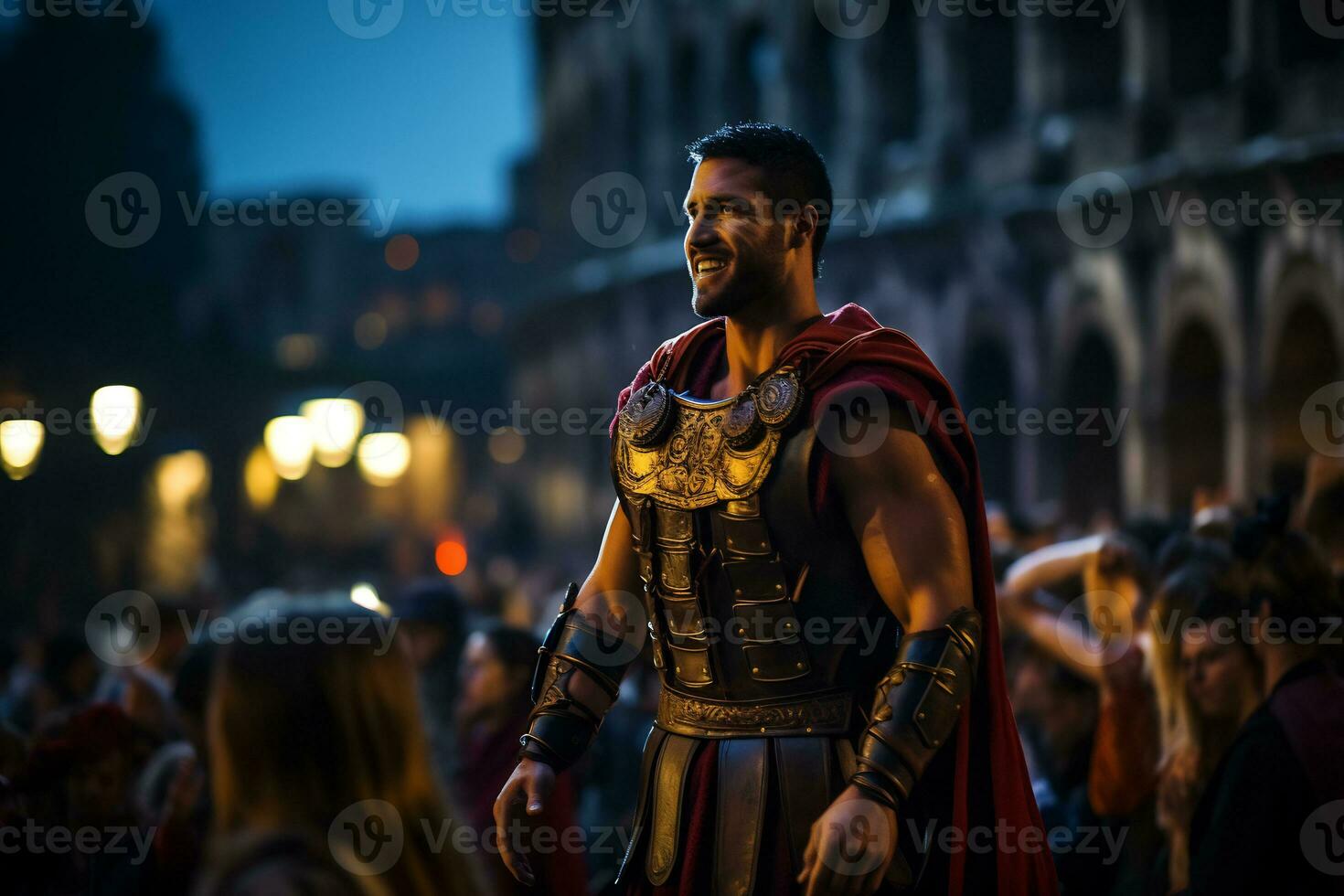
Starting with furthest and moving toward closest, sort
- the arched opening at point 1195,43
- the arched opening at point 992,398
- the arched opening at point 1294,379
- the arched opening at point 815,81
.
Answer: the arched opening at point 815,81 < the arched opening at point 992,398 < the arched opening at point 1195,43 < the arched opening at point 1294,379

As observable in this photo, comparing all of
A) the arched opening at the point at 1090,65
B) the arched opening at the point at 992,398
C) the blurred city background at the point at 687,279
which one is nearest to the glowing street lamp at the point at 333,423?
the blurred city background at the point at 687,279

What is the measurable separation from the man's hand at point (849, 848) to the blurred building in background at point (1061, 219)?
893cm

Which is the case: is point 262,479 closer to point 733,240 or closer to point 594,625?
point 594,625

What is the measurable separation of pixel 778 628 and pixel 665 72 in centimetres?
2281

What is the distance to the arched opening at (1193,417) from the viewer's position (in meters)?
15.0

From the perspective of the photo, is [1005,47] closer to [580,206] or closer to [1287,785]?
[580,206]

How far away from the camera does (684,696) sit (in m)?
3.57

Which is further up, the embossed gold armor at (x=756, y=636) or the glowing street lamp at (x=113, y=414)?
the glowing street lamp at (x=113, y=414)

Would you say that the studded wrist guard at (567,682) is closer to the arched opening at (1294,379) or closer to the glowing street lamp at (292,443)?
the arched opening at (1294,379)

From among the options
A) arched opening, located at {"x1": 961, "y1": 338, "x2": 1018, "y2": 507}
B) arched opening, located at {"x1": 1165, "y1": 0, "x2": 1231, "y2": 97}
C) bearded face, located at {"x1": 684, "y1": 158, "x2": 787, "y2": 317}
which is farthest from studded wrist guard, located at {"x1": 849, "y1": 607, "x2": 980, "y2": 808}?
arched opening, located at {"x1": 961, "y1": 338, "x2": 1018, "y2": 507}

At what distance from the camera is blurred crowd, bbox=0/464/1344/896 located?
7.70 feet

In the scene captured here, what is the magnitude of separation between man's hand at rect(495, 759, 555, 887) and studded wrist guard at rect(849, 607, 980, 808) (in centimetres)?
69

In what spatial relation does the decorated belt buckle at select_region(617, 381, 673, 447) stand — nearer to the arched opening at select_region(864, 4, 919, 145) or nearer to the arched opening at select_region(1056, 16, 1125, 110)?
the arched opening at select_region(1056, 16, 1125, 110)

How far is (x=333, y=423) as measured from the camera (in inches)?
725
